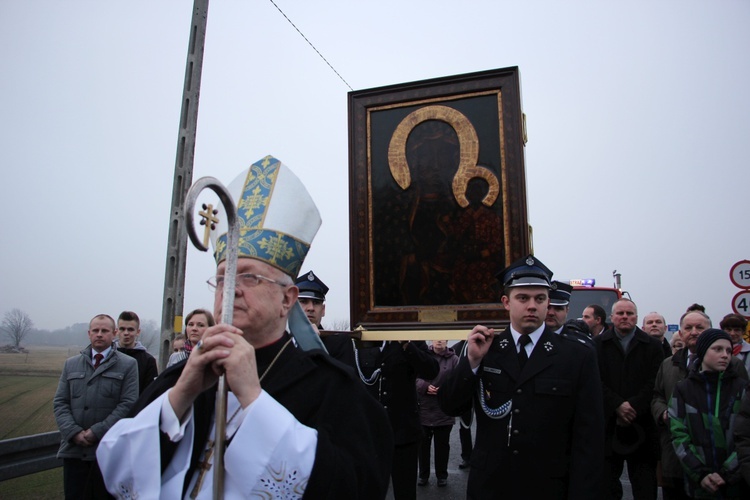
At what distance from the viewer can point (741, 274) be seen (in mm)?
10227

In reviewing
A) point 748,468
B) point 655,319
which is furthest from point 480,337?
point 655,319

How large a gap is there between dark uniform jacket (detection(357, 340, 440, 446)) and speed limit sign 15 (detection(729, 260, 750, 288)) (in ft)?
24.4

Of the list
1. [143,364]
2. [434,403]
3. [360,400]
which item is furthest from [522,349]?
[434,403]

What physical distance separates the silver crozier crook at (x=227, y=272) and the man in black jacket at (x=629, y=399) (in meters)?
4.61

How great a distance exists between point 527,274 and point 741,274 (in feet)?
28.7

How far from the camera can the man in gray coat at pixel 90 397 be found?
5488mm

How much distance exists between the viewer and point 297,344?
2.52 m

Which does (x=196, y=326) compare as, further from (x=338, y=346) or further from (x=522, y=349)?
(x=522, y=349)

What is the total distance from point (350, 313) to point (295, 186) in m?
2.11

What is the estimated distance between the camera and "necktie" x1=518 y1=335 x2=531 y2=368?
354 centimetres

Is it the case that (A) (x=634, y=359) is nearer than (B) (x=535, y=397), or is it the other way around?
(B) (x=535, y=397)

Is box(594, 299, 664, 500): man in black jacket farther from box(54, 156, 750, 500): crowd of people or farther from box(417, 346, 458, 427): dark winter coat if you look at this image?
box(417, 346, 458, 427): dark winter coat

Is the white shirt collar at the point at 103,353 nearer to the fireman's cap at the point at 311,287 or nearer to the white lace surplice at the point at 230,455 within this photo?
the fireman's cap at the point at 311,287

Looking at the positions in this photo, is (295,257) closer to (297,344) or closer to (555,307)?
(297,344)
